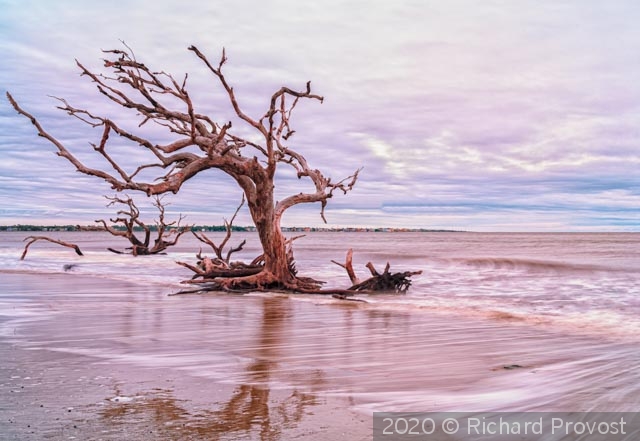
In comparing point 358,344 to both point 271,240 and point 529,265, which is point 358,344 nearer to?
point 271,240

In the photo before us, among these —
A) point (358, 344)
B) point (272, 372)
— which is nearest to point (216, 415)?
point (272, 372)

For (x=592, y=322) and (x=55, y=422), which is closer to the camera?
(x=55, y=422)

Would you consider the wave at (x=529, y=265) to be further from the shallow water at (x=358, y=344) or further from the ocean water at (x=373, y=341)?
the ocean water at (x=373, y=341)

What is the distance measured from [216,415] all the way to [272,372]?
1.51 m

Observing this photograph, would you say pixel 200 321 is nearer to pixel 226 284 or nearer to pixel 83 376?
pixel 83 376

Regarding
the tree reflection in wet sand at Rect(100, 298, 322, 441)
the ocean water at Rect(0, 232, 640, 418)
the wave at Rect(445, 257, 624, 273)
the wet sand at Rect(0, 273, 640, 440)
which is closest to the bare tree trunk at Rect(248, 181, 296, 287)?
the ocean water at Rect(0, 232, 640, 418)

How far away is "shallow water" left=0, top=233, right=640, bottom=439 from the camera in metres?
4.88

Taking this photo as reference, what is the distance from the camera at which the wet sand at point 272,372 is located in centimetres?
410

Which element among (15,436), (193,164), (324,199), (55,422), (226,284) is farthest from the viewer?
(324,199)

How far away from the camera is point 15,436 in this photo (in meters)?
3.71

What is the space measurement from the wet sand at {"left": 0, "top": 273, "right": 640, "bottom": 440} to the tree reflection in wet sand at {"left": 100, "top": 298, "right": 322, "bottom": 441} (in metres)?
0.01

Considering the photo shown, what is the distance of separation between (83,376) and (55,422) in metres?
1.39

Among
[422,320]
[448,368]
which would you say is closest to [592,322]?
[422,320]

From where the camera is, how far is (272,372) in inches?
225
